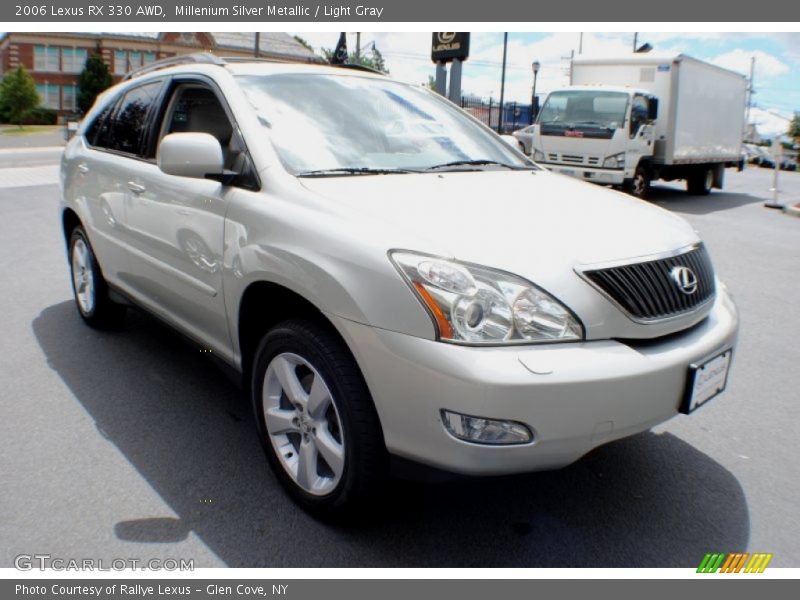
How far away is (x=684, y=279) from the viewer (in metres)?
2.77

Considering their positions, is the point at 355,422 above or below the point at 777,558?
above

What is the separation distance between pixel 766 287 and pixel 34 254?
7.52m

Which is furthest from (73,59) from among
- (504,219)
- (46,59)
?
(504,219)

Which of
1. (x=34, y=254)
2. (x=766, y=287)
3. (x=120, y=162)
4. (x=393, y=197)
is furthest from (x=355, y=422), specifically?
(x=34, y=254)

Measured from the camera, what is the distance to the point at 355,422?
97.3 inches

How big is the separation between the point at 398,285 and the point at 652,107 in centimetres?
1403

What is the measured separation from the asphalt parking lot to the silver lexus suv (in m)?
0.28

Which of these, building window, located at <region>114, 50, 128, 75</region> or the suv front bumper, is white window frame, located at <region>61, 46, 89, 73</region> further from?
the suv front bumper

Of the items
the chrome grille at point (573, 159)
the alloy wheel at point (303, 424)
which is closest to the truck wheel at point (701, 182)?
the chrome grille at point (573, 159)

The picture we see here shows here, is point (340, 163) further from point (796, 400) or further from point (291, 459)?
Result: point (796, 400)

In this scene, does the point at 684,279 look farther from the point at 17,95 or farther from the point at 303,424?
the point at 17,95

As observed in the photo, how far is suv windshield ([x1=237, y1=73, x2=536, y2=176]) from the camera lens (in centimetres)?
321

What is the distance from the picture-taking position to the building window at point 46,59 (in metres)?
68.2

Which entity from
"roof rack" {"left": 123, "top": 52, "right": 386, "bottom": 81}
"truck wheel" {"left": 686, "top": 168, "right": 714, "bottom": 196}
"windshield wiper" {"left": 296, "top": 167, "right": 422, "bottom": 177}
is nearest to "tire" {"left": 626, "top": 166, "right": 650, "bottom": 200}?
"truck wheel" {"left": 686, "top": 168, "right": 714, "bottom": 196}
